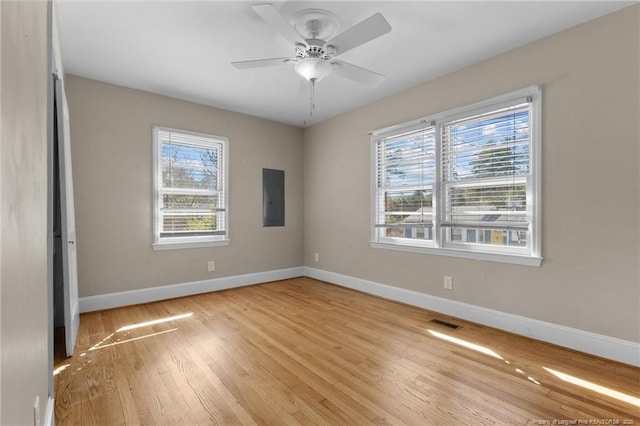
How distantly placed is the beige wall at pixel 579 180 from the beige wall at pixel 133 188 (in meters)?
2.74

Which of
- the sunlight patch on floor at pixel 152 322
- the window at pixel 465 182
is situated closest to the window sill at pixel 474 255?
the window at pixel 465 182

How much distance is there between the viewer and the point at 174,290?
155 inches

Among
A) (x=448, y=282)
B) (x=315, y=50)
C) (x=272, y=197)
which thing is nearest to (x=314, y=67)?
(x=315, y=50)

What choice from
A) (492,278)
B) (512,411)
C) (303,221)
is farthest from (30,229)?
(303,221)

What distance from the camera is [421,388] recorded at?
1.95m

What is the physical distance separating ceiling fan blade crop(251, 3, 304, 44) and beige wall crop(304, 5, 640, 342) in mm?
1958

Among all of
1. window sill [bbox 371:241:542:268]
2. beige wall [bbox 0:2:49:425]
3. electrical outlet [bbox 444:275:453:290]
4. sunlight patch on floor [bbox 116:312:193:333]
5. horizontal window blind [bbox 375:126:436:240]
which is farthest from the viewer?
horizontal window blind [bbox 375:126:436:240]

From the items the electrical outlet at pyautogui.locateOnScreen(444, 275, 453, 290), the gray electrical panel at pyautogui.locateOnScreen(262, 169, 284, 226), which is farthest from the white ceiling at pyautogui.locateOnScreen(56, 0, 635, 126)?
the electrical outlet at pyautogui.locateOnScreen(444, 275, 453, 290)

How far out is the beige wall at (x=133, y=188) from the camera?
3361mm

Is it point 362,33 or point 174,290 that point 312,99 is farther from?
point 174,290

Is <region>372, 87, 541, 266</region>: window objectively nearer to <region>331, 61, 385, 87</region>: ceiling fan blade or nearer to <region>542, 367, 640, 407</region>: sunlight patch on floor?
<region>542, 367, 640, 407</region>: sunlight patch on floor

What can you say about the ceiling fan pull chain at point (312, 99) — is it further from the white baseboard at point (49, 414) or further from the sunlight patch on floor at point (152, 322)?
the white baseboard at point (49, 414)

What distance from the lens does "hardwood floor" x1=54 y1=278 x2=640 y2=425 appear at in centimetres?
171

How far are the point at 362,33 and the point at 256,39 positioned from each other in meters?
1.03
